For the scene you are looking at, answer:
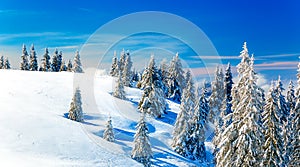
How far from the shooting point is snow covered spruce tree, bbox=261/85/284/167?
73.7 ft

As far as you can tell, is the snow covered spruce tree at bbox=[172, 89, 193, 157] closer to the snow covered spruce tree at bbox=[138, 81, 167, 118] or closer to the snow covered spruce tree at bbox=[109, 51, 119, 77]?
the snow covered spruce tree at bbox=[138, 81, 167, 118]

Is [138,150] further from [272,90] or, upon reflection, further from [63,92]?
[63,92]

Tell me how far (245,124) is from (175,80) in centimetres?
5931

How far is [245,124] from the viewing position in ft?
66.1

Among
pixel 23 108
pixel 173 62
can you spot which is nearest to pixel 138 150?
pixel 23 108

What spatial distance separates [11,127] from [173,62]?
4971 cm

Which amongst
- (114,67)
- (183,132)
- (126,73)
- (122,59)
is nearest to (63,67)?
(114,67)

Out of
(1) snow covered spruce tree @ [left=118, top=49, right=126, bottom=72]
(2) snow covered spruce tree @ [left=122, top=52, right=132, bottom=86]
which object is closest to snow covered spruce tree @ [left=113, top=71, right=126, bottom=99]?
(2) snow covered spruce tree @ [left=122, top=52, right=132, bottom=86]

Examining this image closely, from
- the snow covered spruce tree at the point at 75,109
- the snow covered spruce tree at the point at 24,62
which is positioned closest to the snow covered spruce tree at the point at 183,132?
the snow covered spruce tree at the point at 75,109

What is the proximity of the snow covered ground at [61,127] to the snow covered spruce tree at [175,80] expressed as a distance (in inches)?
176

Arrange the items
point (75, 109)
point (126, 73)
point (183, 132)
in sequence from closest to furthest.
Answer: point (183, 132), point (75, 109), point (126, 73)

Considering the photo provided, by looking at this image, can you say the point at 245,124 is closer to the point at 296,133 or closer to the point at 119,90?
the point at 296,133

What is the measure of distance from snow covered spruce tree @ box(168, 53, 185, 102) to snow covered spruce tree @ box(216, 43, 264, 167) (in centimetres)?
5809

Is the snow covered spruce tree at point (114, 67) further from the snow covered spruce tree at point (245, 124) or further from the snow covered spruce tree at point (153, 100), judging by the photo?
the snow covered spruce tree at point (245, 124)
